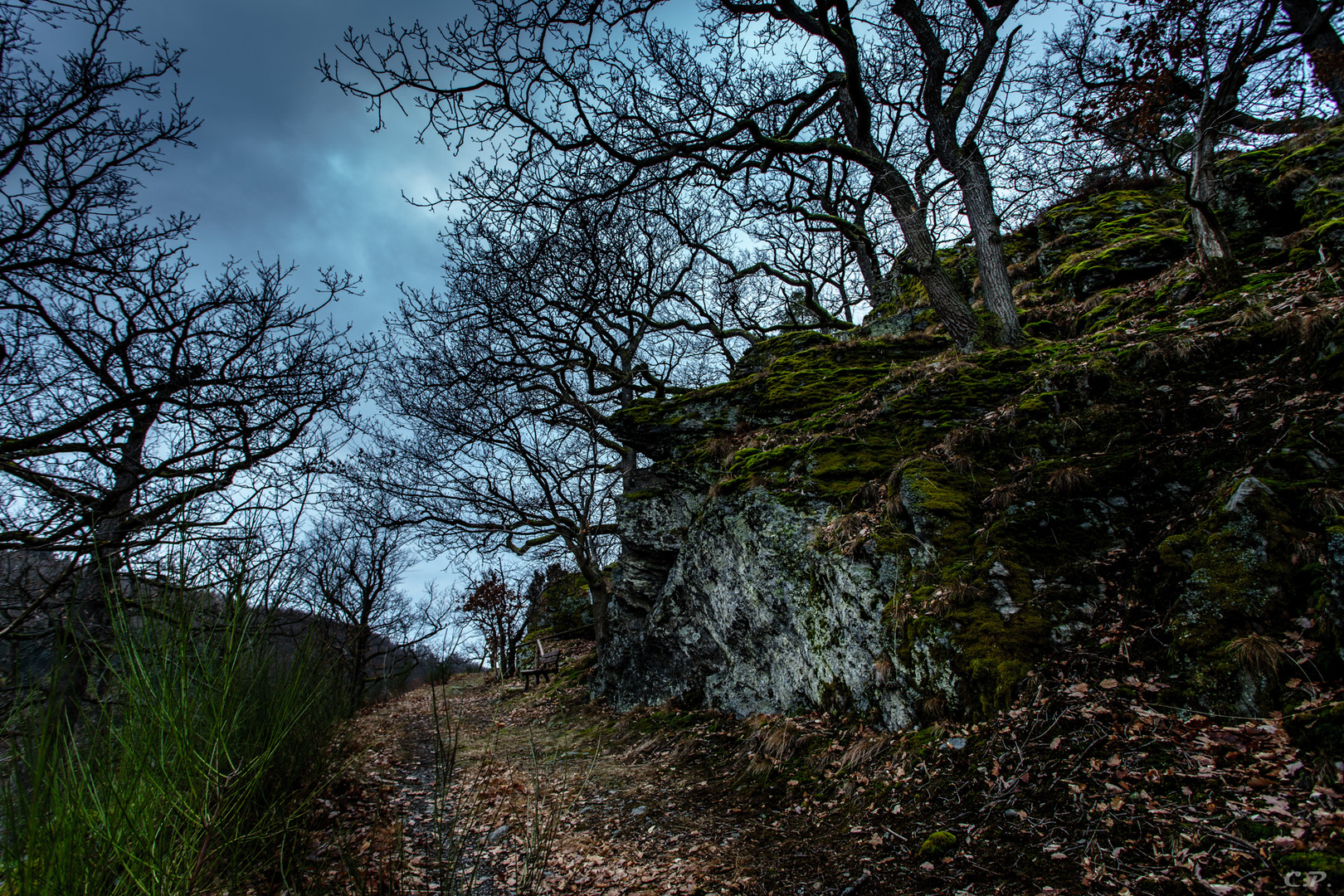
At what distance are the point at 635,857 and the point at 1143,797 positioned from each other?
2975 millimetres

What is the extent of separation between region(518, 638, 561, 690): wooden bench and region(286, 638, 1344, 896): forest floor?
6707 mm

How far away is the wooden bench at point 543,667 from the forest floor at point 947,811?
6.71m

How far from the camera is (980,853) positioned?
100.0 inches

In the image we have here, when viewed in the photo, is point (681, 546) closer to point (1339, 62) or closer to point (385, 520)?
point (385, 520)

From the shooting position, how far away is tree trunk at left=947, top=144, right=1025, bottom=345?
6.91 meters

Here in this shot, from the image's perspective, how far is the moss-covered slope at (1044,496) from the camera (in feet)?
9.77

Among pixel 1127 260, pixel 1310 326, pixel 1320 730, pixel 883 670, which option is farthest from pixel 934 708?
pixel 1127 260

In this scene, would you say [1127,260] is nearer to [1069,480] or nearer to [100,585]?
[1069,480]

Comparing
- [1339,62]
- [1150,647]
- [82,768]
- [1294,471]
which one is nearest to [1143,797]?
[1150,647]

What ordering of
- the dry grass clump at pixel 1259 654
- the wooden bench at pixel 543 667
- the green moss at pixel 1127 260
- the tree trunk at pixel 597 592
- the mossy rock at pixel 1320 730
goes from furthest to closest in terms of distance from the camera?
1. the wooden bench at pixel 543 667
2. the tree trunk at pixel 597 592
3. the green moss at pixel 1127 260
4. the dry grass clump at pixel 1259 654
5. the mossy rock at pixel 1320 730

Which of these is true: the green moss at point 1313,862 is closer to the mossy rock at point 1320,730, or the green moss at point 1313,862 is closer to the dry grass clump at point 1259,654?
the mossy rock at point 1320,730

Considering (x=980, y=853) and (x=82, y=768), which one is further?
(x=980, y=853)

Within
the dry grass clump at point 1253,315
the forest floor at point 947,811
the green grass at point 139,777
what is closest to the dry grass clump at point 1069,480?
the forest floor at point 947,811

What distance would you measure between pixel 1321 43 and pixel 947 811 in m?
12.6
